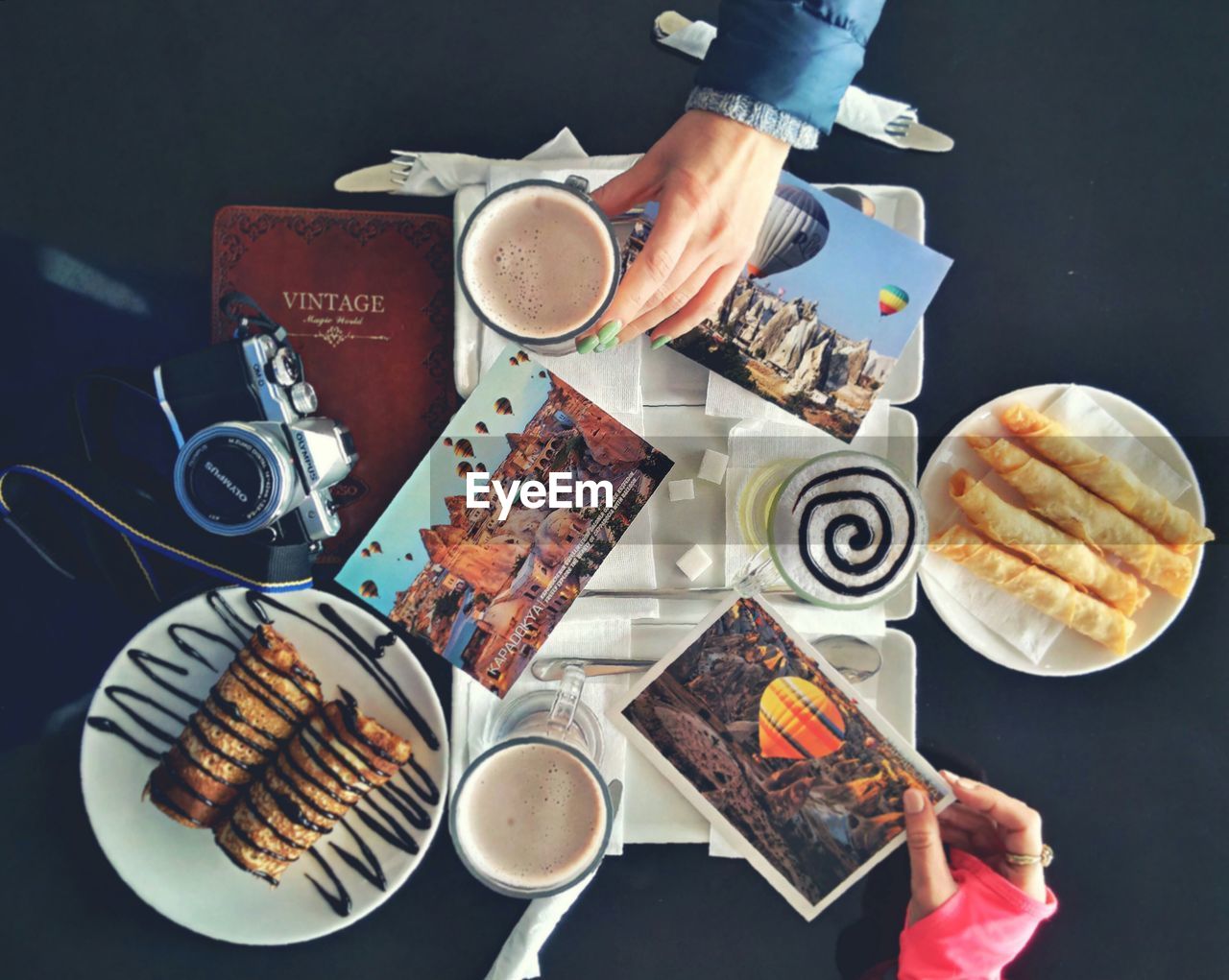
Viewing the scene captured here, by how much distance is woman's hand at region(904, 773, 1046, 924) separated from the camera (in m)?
0.90

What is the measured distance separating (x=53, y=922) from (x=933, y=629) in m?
1.40

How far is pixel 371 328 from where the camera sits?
1.03 metres

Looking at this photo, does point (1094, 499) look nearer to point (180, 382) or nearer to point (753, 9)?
point (753, 9)

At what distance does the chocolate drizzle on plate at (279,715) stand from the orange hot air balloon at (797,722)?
1.39 ft

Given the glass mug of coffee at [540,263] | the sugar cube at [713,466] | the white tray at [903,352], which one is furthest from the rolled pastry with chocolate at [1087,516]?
the glass mug of coffee at [540,263]

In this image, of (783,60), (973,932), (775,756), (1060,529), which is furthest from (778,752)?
(783,60)

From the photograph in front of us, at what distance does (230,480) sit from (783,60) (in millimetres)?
772

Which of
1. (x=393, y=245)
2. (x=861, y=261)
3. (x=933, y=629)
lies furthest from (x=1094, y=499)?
(x=393, y=245)

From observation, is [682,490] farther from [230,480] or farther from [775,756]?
[230,480]

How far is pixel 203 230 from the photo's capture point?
3.59 feet

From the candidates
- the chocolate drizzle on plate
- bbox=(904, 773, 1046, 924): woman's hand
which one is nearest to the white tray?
the chocolate drizzle on plate

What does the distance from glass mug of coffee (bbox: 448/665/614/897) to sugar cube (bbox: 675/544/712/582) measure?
0.22 meters

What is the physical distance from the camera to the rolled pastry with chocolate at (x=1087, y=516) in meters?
0.92

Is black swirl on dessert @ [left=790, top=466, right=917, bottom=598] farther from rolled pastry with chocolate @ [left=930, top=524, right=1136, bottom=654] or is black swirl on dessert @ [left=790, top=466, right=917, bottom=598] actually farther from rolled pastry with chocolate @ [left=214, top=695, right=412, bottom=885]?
rolled pastry with chocolate @ [left=214, top=695, right=412, bottom=885]
